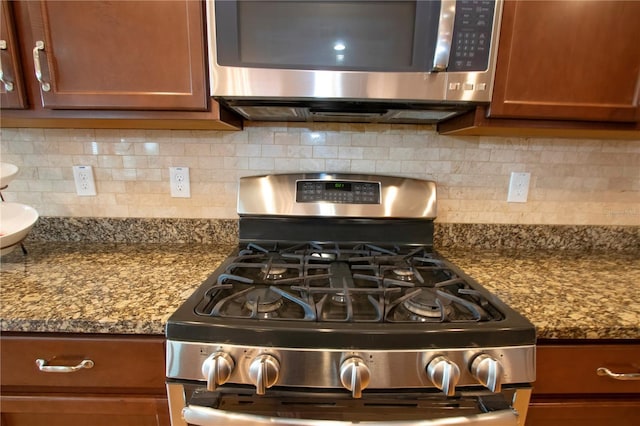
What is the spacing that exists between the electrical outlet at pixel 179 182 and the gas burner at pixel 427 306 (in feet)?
3.04

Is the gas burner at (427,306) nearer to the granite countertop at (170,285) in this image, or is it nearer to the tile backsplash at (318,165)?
the granite countertop at (170,285)

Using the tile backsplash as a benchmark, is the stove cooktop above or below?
below

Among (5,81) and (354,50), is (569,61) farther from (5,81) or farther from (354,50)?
(5,81)

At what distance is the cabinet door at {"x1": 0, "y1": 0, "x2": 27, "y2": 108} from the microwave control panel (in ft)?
3.97

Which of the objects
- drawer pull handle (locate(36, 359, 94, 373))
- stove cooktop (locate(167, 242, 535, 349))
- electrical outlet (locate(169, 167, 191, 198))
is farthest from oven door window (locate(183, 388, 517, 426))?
electrical outlet (locate(169, 167, 191, 198))

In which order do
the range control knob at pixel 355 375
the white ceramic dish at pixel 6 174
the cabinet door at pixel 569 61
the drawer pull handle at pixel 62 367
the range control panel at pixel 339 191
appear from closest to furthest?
the range control knob at pixel 355 375, the drawer pull handle at pixel 62 367, the cabinet door at pixel 569 61, the white ceramic dish at pixel 6 174, the range control panel at pixel 339 191

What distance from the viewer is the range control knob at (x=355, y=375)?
598mm

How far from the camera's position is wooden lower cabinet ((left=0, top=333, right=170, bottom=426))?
0.70m

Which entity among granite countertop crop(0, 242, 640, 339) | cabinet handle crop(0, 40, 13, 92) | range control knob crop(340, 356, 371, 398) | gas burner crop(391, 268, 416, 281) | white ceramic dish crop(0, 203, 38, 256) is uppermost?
cabinet handle crop(0, 40, 13, 92)

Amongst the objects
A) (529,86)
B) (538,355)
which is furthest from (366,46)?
(538,355)

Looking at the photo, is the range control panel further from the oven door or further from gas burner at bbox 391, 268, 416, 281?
the oven door

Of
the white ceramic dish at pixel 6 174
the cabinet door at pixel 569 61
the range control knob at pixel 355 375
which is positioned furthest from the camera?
the white ceramic dish at pixel 6 174

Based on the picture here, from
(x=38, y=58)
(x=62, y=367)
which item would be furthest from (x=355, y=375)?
(x=38, y=58)

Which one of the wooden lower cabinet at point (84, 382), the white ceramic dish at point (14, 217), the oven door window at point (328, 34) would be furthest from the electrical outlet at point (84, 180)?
the oven door window at point (328, 34)
